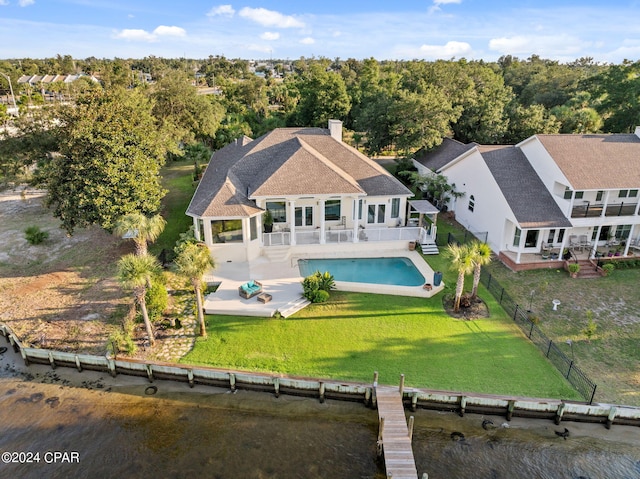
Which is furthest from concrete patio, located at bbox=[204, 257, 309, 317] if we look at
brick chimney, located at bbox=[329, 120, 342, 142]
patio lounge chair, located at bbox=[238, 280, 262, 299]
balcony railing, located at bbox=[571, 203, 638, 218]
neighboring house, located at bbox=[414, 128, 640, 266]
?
balcony railing, located at bbox=[571, 203, 638, 218]

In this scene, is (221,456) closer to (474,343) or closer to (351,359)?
(351,359)

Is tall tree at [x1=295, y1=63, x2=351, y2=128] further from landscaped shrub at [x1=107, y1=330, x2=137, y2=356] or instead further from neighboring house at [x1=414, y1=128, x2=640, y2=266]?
landscaped shrub at [x1=107, y1=330, x2=137, y2=356]

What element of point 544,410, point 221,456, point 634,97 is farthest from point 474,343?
point 634,97

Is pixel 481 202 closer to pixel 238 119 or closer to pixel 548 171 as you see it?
pixel 548 171

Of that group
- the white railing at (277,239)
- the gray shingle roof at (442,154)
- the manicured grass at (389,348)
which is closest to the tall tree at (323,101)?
the gray shingle roof at (442,154)

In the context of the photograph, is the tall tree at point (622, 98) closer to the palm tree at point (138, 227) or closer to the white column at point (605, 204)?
the white column at point (605, 204)
